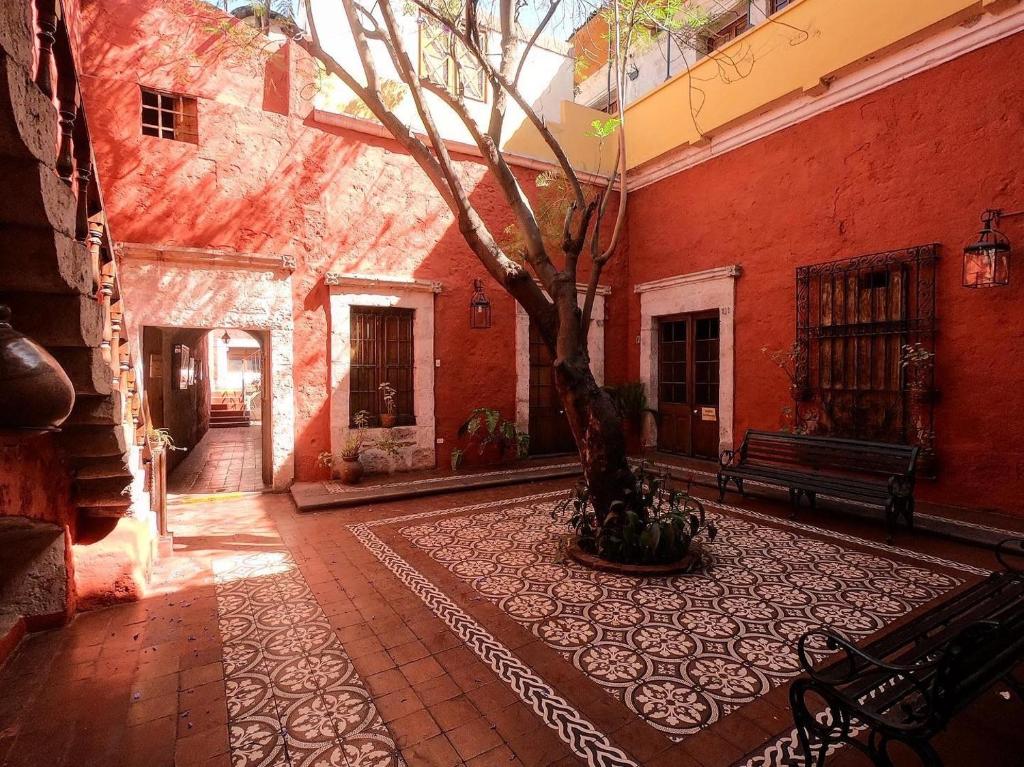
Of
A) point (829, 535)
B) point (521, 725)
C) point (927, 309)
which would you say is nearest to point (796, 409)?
point (927, 309)

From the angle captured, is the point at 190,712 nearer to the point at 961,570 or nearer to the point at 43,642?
the point at 43,642

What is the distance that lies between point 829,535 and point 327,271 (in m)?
6.66

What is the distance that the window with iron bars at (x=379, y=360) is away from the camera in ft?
24.7

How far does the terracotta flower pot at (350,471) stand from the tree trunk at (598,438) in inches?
145

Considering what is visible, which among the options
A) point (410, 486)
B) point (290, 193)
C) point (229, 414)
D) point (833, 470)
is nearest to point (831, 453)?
point (833, 470)

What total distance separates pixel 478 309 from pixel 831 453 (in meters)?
5.01

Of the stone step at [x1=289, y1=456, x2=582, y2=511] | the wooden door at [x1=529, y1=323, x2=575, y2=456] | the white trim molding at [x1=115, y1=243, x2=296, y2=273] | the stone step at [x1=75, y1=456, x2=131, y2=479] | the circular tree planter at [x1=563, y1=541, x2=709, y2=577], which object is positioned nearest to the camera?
the stone step at [x1=75, y1=456, x2=131, y2=479]

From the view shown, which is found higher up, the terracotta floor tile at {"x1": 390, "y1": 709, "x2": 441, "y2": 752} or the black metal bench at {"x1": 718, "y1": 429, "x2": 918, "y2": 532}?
the black metal bench at {"x1": 718, "y1": 429, "x2": 918, "y2": 532}

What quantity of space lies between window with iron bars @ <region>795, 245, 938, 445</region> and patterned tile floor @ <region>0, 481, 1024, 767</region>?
1726mm

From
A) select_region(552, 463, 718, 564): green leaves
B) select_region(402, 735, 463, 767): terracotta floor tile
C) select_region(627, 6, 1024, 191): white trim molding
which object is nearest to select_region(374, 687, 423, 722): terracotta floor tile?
select_region(402, 735, 463, 767): terracotta floor tile

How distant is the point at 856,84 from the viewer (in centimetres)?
620

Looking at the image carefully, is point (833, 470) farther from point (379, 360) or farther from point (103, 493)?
point (103, 493)

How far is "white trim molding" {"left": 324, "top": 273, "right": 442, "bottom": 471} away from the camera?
7195 mm

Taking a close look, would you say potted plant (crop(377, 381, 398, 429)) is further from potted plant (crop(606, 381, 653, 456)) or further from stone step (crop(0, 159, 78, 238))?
stone step (crop(0, 159, 78, 238))
